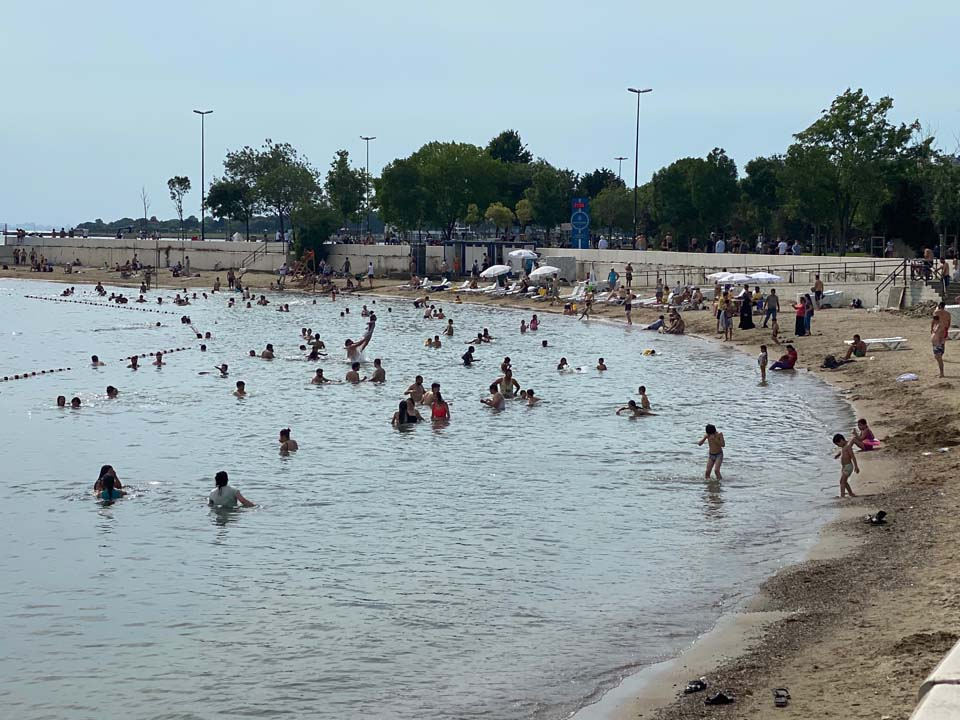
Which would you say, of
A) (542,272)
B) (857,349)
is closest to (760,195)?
(542,272)

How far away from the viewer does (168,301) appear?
70.6 m

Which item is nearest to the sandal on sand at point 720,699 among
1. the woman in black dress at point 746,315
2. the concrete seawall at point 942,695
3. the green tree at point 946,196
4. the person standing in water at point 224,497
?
the concrete seawall at point 942,695

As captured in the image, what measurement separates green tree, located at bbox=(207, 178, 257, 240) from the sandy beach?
295 ft

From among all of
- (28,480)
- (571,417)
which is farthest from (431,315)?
(28,480)

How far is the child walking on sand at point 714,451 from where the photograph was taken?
20.2 metres

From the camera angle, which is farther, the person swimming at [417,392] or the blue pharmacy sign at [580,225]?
the blue pharmacy sign at [580,225]

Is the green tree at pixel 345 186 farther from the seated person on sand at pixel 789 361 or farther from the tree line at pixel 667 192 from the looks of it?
the seated person on sand at pixel 789 361

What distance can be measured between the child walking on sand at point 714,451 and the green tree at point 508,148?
103 m

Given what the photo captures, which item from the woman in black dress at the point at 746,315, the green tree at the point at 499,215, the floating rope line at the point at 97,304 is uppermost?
the green tree at the point at 499,215

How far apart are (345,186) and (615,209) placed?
22.4 m

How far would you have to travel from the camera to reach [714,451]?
807 inches

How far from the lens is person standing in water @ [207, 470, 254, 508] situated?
64.0 ft

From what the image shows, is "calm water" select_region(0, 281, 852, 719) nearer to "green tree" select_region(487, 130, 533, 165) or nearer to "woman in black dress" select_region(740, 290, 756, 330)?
"woman in black dress" select_region(740, 290, 756, 330)

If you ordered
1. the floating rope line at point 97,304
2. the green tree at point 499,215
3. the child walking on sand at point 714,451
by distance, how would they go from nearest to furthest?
the child walking on sand at point 714,451 < the floating rope line at point 97,304 < the green tree at point 499,215
